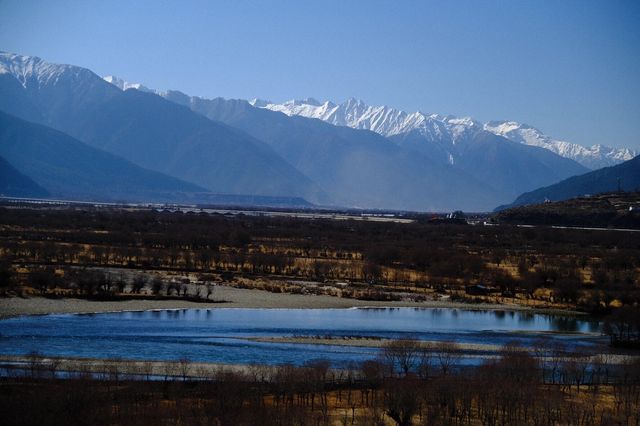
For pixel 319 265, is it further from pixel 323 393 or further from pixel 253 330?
pixel 323 393

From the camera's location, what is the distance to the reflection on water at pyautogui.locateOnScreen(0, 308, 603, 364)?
136 feet

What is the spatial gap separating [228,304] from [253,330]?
10764 mm

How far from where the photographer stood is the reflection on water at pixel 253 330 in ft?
136

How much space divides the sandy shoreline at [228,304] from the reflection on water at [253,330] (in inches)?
56.6

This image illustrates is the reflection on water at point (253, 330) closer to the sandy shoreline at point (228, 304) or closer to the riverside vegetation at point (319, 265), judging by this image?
the sandy shoreline at point (228, 304)

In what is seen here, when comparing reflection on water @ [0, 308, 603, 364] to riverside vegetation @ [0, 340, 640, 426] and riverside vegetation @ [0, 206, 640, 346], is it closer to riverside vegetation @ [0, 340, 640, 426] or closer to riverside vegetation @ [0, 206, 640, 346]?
riverside vegetation @ [0, 340, 640, 426]

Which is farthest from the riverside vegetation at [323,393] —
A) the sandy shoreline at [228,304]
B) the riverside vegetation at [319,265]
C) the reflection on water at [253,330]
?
the sandy shoreline at [228,304]

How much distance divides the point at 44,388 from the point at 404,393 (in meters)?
12.0

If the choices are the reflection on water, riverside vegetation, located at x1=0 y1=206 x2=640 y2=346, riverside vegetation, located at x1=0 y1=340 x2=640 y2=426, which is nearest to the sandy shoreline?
the reflection on water

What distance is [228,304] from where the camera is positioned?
6062 cm

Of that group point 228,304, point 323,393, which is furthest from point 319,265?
point 323,393

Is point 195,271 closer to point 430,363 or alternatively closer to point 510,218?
point 430,363

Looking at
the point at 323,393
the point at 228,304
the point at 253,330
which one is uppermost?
the point at 228,304

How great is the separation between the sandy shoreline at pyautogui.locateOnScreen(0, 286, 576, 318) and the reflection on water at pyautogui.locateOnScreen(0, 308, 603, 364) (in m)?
1.44
